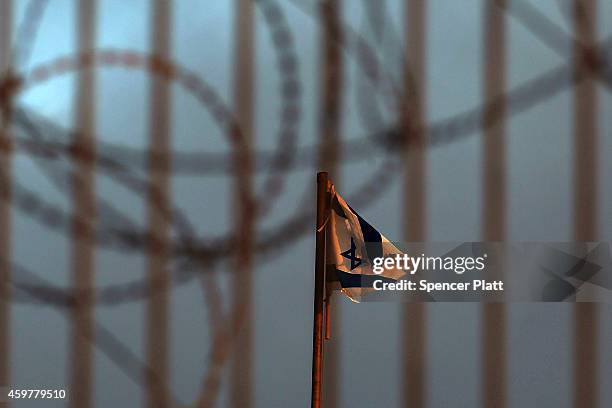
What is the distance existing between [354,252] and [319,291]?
285mm

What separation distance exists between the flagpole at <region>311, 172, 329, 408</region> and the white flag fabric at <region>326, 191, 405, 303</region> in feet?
0.15

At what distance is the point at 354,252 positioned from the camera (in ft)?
15.8

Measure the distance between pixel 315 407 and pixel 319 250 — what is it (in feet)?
2.74

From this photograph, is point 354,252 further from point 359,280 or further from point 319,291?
point 319,291

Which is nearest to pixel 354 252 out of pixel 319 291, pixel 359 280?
pixel 359 280

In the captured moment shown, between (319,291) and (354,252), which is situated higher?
(354,252)

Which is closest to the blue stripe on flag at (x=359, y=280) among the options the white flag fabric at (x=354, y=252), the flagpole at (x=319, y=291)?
the white flag fabric at (x=354, y=252)

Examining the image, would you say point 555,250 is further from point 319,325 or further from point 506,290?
point 319,325

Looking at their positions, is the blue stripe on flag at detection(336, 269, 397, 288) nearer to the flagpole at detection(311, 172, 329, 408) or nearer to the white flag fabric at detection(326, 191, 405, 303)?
the white flag fabric at detection(326, 191, 405, 303)

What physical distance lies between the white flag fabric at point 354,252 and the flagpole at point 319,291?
0.15 feet

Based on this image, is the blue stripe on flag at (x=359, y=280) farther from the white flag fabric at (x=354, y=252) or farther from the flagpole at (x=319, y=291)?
the flagpole at (x=319, y=291)

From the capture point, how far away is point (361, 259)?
15.8 feet

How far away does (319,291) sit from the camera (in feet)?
15.6

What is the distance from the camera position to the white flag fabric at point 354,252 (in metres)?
4.80
